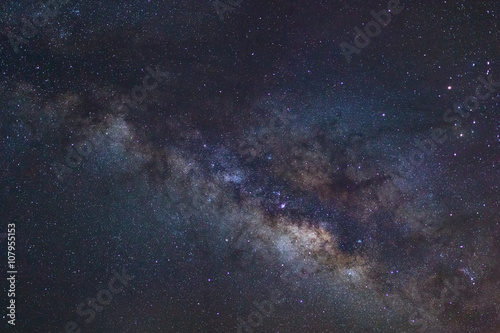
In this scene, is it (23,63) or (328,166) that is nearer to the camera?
(23,63)

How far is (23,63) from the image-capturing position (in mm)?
5195

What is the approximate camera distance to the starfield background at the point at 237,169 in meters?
5.32

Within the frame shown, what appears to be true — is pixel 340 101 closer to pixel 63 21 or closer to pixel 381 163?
pixel 381 163

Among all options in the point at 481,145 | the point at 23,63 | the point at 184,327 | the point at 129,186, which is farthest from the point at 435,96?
the point at 23,63

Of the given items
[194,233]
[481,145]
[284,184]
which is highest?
[481,145]

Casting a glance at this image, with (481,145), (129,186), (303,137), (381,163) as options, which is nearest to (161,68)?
(129,186)

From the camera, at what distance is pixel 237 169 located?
220 inches

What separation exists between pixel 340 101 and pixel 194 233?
3462 mm

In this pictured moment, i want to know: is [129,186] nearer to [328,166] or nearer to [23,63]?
[23,63]

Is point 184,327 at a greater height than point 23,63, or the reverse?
point 23,63

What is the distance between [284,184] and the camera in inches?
221

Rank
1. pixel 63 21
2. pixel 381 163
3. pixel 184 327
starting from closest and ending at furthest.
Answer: pixel 63 21 → pixel 381 163 → pixel 184 327

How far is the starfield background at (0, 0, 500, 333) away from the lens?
532cm

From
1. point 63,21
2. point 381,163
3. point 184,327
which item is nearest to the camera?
point 63,21
